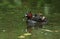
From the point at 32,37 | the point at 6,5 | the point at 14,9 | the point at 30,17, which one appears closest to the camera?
the point at 32,37

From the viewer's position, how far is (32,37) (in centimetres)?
1128

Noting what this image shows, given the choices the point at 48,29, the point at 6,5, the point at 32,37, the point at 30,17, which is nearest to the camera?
the point at 32,37

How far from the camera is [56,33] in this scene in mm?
11812

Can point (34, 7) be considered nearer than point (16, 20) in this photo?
No

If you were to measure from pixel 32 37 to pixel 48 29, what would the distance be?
51.3 inches

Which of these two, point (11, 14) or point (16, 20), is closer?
point (16, 20)

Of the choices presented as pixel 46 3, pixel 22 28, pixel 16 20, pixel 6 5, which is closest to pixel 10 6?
pixel 6 5

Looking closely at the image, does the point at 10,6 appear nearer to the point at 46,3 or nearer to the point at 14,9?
the point at 14,9

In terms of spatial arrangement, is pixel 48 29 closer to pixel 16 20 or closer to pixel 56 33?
pixel 56 33

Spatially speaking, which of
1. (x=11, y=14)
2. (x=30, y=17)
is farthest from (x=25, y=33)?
(x=11, y=14)

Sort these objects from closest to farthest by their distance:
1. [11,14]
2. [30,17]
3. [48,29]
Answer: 1. [48,29]
2. [30,17]
3. [11,14]

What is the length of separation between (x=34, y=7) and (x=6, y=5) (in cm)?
175

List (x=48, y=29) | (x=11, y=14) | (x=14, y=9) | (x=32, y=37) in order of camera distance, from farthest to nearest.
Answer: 1. (x=14, y=9)
2. (x=11, y=14)
3. (x=48, y=29)
4. (x=32, y=37)

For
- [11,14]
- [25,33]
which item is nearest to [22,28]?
[25,33]
